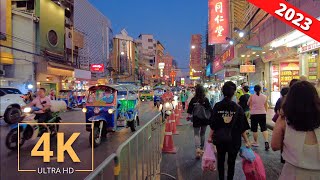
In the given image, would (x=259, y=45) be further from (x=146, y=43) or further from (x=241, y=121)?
(x=146, y=43)

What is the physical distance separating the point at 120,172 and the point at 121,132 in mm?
10522

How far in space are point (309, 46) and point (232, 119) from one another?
37.6 ft

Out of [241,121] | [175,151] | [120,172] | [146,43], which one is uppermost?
[146,43]

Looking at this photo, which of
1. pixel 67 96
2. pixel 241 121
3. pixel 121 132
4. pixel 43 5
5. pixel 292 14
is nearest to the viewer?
pixel 241 121

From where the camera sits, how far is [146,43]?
156250mm

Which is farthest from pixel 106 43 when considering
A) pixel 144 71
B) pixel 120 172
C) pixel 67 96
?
pixel 120 172

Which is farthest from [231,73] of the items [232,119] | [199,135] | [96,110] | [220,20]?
[232,119]

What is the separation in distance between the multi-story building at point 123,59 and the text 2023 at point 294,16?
282 feet

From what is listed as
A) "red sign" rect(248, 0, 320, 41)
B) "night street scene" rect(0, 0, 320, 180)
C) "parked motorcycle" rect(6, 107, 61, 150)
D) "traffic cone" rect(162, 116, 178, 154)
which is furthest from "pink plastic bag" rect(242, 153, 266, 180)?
"parked motorcycle" rect(6, 107, 61, 150)

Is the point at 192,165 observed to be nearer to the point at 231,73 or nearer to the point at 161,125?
the point at 161,125

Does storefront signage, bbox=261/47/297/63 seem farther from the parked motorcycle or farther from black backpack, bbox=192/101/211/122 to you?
the parked motorcycle

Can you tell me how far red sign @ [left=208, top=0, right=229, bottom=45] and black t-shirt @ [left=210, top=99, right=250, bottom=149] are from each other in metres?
24.0

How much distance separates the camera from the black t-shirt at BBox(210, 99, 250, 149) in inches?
214

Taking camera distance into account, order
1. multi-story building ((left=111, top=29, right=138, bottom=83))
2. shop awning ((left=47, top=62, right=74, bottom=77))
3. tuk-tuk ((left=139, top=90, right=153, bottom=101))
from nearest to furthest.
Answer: shop awning ((left=47, top=62, right=74, bottom=77)), tuk-tuk ((left=139, top=90, right=153, bottom=101)), multi-story building ((left=111, top=29, right=138, bottom=83))
